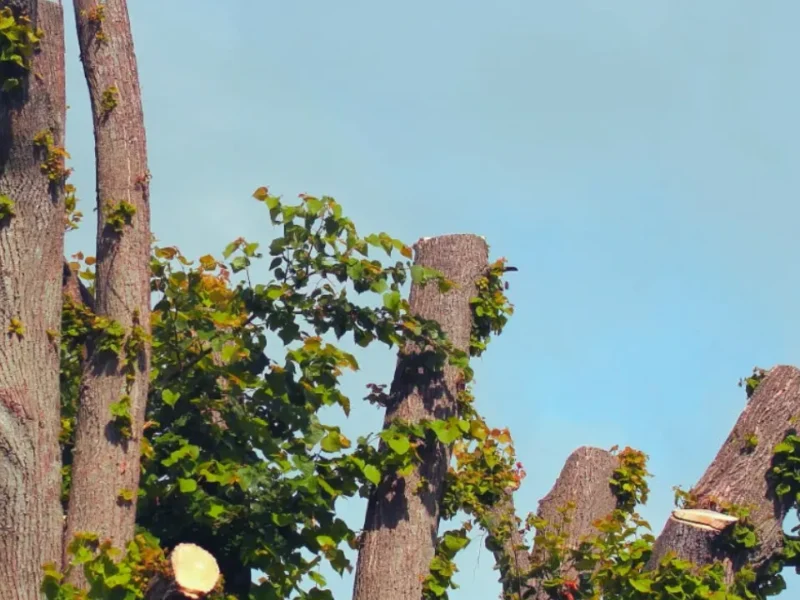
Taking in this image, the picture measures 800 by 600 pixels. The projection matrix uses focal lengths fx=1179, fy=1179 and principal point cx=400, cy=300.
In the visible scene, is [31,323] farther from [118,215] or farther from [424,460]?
[424,460]

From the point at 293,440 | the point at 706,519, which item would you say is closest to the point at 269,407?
the point at 293,440

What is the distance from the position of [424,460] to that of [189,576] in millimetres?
2177

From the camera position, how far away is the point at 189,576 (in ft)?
19.6

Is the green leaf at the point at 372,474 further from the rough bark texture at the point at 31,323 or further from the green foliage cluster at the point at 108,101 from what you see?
the green foliage cluster at the point at 108,101

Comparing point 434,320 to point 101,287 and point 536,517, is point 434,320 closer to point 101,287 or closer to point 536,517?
point 536,517

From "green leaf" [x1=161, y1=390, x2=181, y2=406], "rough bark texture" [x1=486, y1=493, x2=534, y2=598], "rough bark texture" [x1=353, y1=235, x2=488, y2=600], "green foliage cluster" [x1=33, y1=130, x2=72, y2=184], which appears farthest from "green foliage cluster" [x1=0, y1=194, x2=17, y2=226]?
"rough bark texture" [x1=486, y1=493, x2=534, y2=598]

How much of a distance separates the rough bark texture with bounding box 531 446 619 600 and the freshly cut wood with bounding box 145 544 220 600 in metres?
2.99

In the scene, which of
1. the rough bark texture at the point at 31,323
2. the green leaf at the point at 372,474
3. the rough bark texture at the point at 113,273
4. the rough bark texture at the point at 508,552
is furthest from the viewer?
the rough bark texture at the point at 508,552

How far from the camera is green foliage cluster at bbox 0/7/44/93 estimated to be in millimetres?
6656

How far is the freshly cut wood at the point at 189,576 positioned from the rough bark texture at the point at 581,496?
299cm

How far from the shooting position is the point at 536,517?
Result: 27.6 ft

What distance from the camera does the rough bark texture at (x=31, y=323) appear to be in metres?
6.21

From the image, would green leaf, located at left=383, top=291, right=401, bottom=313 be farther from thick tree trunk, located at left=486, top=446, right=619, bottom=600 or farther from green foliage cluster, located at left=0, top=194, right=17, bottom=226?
green foliage cluster, located at left=0, top=194, right=17, bottom=226

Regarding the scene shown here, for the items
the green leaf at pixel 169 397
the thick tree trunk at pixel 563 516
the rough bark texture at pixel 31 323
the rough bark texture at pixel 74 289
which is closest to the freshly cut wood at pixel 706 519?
the thick tree trunk at pixel 563 516
